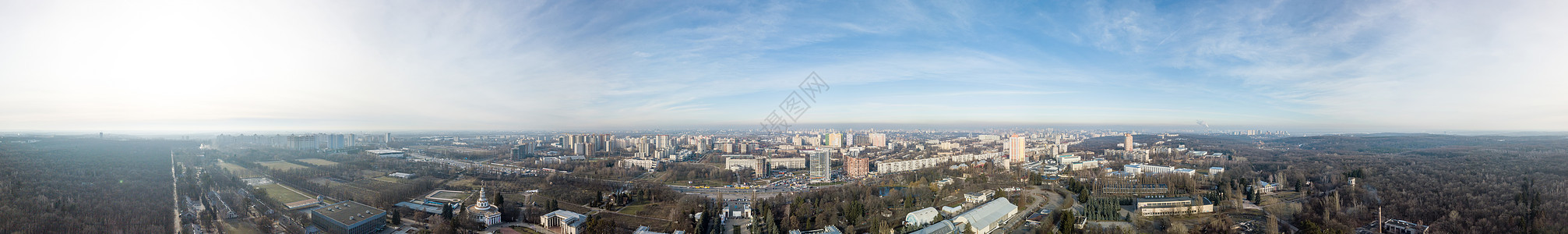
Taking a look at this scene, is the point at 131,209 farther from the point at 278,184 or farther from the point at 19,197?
the point at 278,184

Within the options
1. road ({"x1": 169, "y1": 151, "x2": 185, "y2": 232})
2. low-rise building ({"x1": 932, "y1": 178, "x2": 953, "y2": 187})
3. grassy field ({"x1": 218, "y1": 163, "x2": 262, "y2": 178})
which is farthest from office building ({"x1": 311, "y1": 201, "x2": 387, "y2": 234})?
low-rise building ({"x1": 932, "y1": 178, "x2": 953, "y2": 187})

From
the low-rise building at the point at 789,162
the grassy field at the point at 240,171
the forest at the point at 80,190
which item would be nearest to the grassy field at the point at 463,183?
the forest at the point at 80,190

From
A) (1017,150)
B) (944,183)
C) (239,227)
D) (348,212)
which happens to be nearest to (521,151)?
(348,212)

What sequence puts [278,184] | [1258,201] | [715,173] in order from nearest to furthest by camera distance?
1. [1258,201]
2. [278,184]
3. [715,173]

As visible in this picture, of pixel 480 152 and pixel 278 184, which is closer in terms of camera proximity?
pixel 278 184

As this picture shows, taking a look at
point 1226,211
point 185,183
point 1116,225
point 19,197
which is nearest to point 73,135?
point 185,183

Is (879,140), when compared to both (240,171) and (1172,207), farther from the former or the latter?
(240,171)

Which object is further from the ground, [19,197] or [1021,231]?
[19,197]
